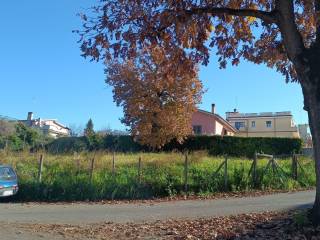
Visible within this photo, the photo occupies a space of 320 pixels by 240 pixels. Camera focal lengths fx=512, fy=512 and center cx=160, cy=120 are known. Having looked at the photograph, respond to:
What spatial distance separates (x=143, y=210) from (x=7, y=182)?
7349mm

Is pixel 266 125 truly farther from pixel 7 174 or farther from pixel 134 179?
pixel 7 174

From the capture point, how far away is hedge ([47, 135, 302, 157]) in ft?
150

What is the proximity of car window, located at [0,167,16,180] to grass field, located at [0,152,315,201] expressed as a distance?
31.3 inches

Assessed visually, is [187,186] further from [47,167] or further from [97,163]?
[47,167]

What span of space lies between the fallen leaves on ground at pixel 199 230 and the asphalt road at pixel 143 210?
1429 mm

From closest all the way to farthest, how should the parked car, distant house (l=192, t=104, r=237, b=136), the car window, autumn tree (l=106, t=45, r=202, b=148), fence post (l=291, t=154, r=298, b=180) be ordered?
1. the parked car
2. the car window
3. fence post (l=291, t=154, r=298, b=180)
4. autumn tree (l=106, t=45, r=202, b=148)
5. distant house (l=192, t=104, r=237, b=136)

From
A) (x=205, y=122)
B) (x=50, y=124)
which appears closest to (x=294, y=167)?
(x=205, y=122)

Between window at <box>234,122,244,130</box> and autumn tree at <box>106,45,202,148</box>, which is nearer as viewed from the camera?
autumn tree at <box>106,45,202,148</box>

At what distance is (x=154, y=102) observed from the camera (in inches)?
1710

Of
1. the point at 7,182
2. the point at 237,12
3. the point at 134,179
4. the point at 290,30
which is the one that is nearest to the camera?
the point at 290,30

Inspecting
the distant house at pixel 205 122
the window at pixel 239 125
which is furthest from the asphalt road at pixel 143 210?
the window at pixel 239 125

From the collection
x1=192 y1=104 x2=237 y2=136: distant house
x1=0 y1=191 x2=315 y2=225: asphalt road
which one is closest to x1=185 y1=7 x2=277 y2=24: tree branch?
x1=0 y1=191 x2=315 y2=225: asphalt road

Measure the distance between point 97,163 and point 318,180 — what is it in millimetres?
16542

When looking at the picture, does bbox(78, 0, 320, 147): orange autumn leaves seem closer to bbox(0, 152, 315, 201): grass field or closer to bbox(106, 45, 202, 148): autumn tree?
bbox(0, 152, 315, 201): grass field
